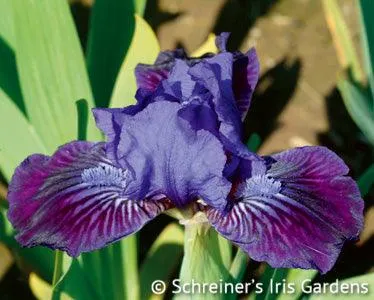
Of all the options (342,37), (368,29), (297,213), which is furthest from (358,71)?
(297,213)

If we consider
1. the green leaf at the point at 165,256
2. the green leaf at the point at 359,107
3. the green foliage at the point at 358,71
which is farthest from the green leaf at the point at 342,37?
the green leaf at the point at 165,256

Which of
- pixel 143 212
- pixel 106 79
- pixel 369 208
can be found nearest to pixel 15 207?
pixel 143 212

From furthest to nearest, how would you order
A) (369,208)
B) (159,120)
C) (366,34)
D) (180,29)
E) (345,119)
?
1. (180,29)
2. (345,119)
3. (369,208)
4. (366,34)
5. (159,120)

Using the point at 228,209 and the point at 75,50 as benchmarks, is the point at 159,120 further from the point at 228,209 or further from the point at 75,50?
the point at 75,50

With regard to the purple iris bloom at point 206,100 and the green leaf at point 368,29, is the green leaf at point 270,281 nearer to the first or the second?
the purple iris bloom at point 206,100

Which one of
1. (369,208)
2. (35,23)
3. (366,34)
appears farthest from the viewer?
(369,208)

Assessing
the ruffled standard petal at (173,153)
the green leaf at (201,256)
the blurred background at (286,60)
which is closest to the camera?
the ruffled standard petal at (173,153)
